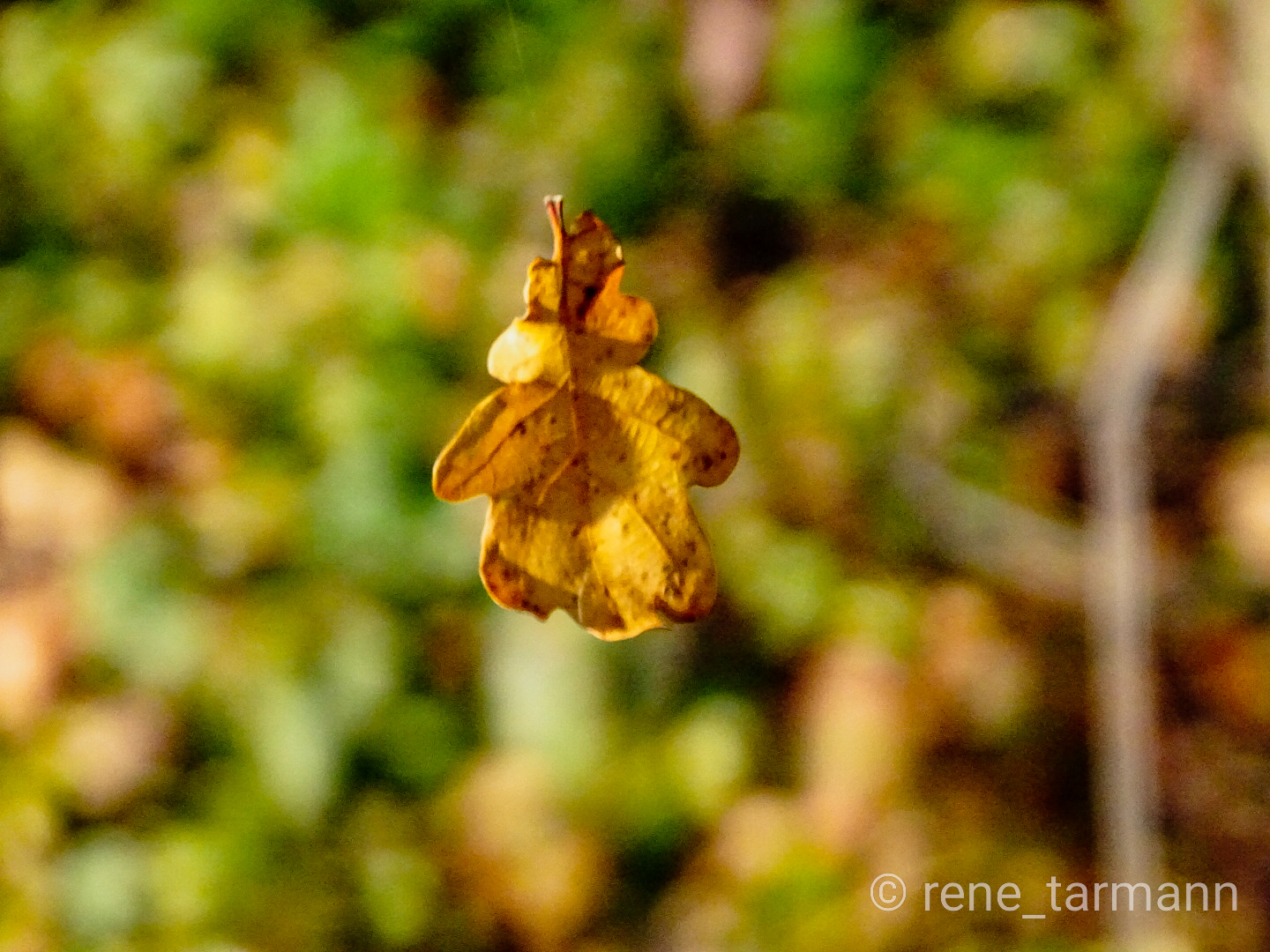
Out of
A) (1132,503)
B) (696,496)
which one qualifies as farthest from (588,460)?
(1132,503)

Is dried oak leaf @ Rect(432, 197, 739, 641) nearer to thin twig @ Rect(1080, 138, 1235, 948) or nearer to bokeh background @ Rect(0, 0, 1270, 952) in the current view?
bokeh background @ Rect(0, 0, 1270, 952)

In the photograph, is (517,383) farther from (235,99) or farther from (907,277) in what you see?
(235,99)

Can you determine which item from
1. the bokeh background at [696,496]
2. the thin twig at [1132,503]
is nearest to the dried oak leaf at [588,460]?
the bokeh background at [696,496]

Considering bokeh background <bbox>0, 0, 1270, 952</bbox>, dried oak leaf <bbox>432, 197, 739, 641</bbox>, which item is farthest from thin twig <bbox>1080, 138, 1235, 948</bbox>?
dried oak leaf <bbox>432, 197, 739, 641</bbox>

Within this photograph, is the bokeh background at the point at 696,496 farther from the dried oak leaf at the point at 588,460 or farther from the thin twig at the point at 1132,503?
the dried oak leaf at the point at 588,460

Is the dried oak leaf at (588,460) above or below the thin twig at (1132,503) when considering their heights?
below

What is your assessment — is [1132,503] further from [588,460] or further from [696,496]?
[588,460]
